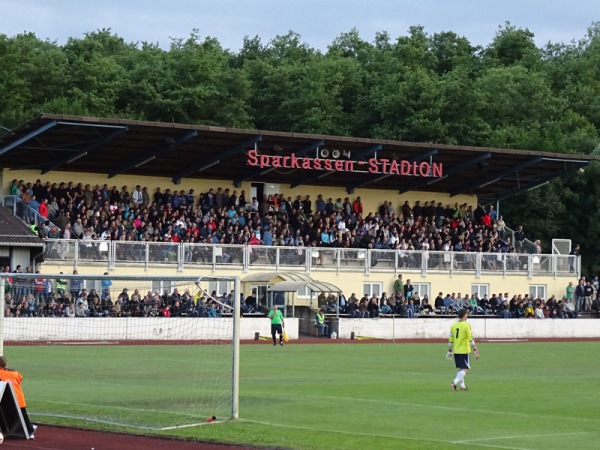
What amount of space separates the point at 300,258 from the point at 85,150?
35.2 ft

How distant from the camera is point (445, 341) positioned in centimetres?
5162

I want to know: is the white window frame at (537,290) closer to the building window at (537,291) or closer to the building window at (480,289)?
the building window at (537,291)

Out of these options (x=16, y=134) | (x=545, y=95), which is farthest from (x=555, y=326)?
(x=545, y=95)

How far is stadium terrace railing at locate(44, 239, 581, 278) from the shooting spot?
5106 cm

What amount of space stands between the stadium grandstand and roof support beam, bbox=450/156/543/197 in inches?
3.0

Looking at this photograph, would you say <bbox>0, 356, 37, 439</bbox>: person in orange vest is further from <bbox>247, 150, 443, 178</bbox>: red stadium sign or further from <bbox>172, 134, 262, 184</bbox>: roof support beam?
<bbox>247, 150, 443, 178</bbox>: red stadium sign

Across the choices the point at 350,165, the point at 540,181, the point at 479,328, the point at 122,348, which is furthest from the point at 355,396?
the point at 540,181

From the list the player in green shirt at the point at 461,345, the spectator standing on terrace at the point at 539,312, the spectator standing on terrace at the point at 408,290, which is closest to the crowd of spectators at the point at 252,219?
the spectator standing on terrace at the point at 408,290

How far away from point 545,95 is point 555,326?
44853mm

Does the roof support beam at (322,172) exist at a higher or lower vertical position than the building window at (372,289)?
higher

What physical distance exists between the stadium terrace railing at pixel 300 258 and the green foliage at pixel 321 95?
18671mm

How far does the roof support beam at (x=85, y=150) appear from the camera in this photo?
2084 inches

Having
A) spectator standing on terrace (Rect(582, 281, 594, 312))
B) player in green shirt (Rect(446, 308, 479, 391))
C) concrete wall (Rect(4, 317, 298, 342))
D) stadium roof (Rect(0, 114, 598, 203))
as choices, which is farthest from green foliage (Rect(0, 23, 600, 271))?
player in green shirt (Rect(446, 308, 479, 391))

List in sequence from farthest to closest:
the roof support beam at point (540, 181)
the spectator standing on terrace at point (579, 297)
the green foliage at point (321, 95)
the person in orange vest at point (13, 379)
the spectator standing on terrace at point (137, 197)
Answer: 1. the green foliage at point (321, 95)
2. the roof support beam at point (540, 181)
3. the spectator standing on terrace at point (579, 297)
4. the spectator standing on terrace at point (137, 197)
5. the person in orange vest at point (13, 379)
